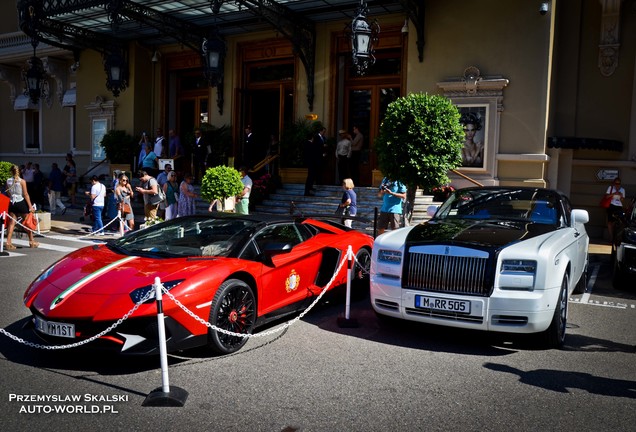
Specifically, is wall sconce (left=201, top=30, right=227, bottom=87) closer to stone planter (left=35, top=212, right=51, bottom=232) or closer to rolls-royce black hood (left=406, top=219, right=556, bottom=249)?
stone planter (left=35, top=212, right=51, bottom=232)

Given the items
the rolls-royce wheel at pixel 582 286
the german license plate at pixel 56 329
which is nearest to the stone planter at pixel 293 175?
the rolls-royce wheel at pixel 582 286

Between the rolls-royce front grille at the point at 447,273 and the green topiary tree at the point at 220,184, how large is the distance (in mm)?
6932

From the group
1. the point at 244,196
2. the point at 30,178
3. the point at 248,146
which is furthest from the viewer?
the point at 30,178

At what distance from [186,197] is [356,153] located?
5.56m

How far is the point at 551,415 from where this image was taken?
4.13 m

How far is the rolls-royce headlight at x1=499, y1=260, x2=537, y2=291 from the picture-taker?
5.47 metres

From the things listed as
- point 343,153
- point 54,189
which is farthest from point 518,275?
point 54,189

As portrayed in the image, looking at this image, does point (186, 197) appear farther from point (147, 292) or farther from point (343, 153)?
point (147, 292)

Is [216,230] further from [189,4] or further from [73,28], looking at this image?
[73,28]

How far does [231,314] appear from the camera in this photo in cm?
541

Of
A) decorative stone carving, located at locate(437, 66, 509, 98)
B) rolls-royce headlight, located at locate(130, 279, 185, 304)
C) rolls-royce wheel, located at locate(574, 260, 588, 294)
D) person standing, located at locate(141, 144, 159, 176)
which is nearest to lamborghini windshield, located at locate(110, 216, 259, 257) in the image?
rolls-royce headlight, located at locate(130, 279, 185, 304)

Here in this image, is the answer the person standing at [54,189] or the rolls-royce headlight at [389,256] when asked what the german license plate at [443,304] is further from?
the person standing at [54,189]

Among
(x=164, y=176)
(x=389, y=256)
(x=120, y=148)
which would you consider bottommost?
(x=389, y=256)

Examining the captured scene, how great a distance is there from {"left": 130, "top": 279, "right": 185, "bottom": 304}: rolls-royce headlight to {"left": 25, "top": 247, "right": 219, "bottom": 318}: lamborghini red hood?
5cm
